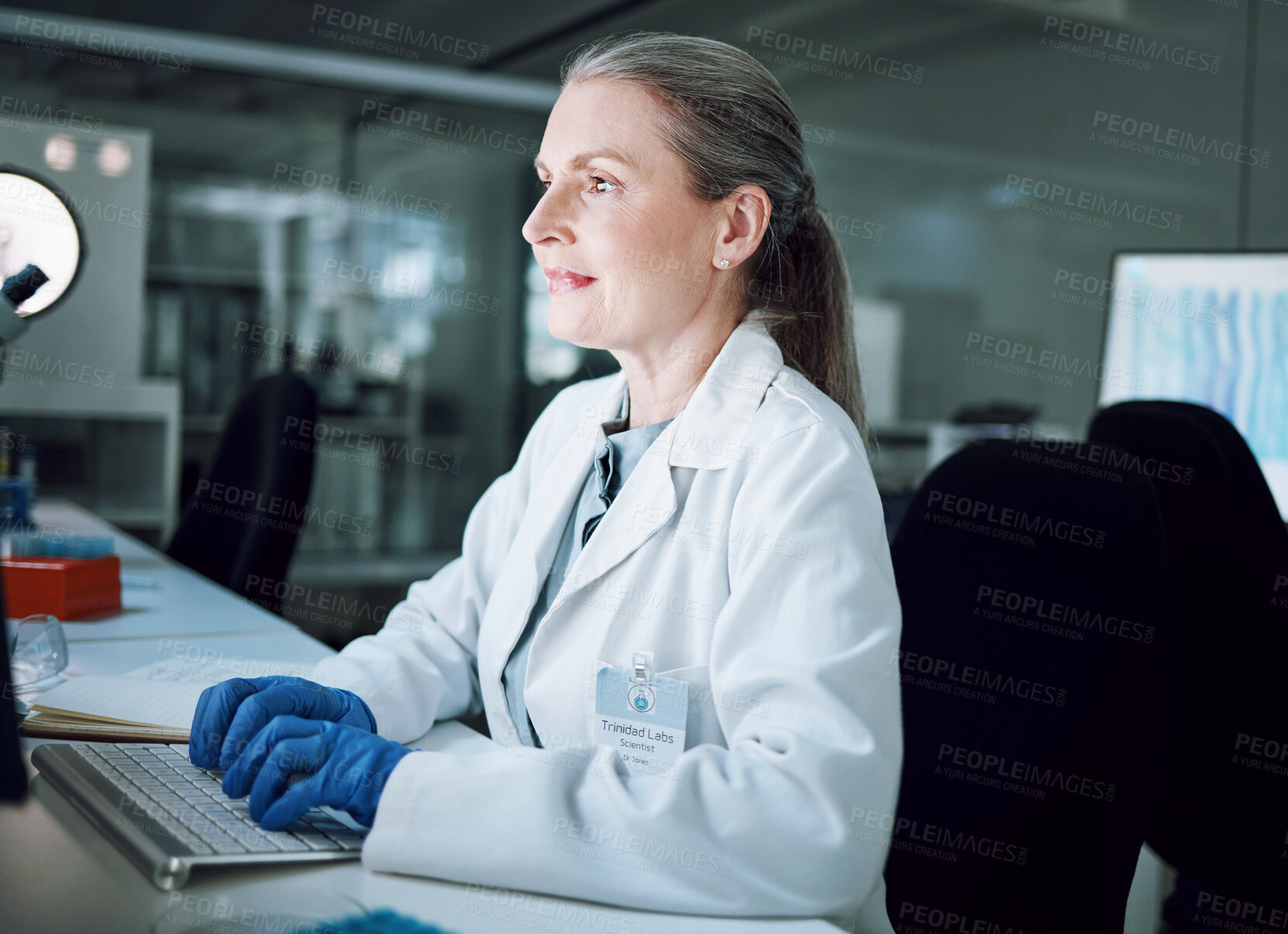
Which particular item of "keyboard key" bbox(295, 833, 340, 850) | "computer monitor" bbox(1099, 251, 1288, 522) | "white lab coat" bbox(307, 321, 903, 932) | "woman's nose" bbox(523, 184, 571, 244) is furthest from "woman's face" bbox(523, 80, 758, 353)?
"computer monitor" bbox(1099, 251, 1288, 522)

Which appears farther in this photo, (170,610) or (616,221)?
(170,610)

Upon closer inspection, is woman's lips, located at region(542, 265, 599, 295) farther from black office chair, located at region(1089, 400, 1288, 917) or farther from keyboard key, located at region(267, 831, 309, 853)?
black office chair, located at region(1089, 400, 1288, 917)

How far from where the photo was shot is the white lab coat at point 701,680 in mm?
795

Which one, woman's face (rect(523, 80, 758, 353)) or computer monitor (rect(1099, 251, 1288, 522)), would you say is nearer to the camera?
woman's face (rect(523, 80, 758, 353))

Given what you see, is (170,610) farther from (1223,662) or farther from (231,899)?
(1223,662)

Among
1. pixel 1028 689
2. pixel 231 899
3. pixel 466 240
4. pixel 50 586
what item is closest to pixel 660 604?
pixel 1028 689

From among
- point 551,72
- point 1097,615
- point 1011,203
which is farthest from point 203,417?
point 1097,615

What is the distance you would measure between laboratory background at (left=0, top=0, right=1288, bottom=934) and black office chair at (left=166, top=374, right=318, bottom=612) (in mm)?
12

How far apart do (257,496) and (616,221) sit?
1304 mm

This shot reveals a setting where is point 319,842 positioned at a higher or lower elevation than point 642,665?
lower

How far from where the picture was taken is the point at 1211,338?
8.93ft

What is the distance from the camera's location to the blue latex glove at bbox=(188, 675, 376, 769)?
933 millimetres

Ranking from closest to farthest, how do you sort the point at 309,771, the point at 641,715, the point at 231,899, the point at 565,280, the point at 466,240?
the point at 231,899
the point at 309,771
the point at 641,715
the point at 565,280
the point at 466,240

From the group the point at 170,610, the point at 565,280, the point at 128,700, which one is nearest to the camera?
the point at 128,700
